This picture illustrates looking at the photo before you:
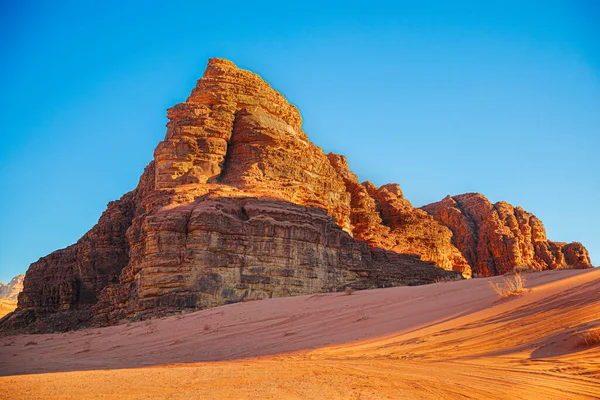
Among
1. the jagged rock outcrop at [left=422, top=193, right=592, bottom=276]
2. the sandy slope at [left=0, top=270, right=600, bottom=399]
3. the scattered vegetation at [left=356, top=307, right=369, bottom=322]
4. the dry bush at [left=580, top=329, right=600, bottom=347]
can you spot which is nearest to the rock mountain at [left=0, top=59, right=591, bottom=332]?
the jagged rock outcrop at [left=422, top=193, right=592, bottom=276]

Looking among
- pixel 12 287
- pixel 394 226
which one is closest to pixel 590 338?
pixel 394 226

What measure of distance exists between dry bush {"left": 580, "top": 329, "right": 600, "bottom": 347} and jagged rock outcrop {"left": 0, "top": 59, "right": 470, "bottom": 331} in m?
22.6

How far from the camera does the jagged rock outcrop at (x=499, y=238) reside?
61.4 m

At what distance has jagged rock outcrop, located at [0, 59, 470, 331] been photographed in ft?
92.7

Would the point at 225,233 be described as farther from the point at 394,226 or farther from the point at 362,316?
the point at 394,226

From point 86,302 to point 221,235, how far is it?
16.6 meters

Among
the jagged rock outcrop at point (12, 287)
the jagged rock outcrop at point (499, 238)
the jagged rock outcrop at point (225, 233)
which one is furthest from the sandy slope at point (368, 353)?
the jagged rock outcrop at point (12, 287)

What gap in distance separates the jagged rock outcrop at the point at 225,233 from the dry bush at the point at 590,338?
22621mm

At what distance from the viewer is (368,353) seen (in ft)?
26.6

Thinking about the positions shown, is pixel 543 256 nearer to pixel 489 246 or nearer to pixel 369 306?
pixel 489 246

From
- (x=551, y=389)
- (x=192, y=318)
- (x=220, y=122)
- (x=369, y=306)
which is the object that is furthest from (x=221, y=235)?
(x=551, y=389)

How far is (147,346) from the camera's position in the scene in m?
11.9

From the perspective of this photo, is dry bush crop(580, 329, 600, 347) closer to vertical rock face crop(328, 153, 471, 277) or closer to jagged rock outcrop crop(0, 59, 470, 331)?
jagged rock outcrop crop(0, 59, 470, 331)

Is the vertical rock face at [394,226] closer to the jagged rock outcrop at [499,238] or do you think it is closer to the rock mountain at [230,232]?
the rock mountain at [230,232]
